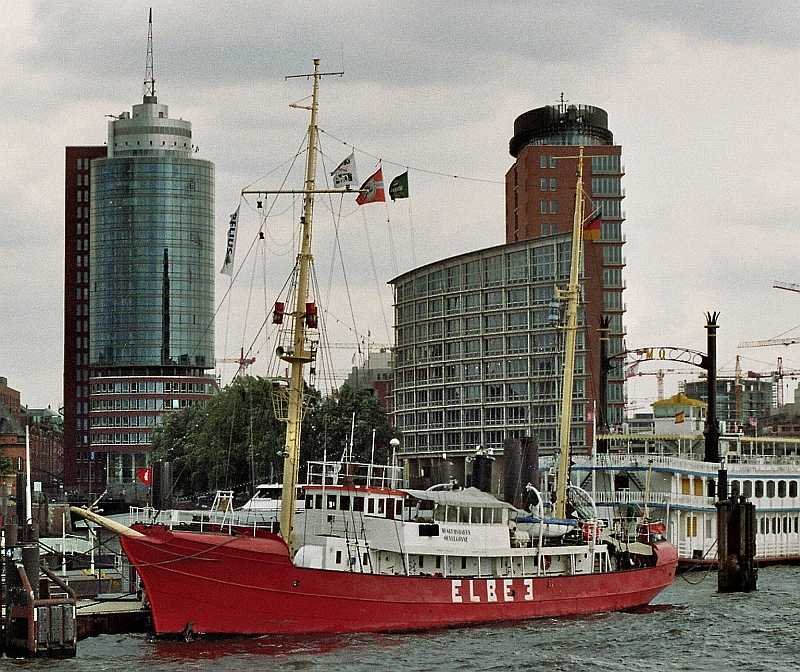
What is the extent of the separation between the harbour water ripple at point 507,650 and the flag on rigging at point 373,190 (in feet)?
56.9

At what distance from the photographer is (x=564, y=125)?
166m

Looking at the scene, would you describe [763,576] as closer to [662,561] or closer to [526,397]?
[662,561]

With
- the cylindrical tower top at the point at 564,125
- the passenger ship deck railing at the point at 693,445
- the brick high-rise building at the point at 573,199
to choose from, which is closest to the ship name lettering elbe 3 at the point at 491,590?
the passenger ship deck railing at the point at 693,445

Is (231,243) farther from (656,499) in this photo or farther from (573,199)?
(573,199)

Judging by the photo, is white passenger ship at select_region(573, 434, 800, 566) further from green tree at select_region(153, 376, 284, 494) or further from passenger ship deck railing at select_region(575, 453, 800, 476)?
green tree at select_region(153, 376, 284, 494)

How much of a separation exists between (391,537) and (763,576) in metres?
34.8

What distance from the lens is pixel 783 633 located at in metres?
56.7

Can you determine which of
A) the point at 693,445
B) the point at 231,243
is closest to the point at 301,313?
the point at 231,243

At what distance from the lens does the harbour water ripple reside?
47.8m

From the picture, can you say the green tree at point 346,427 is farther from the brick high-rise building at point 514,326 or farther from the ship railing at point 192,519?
the ship railing at point 192,519

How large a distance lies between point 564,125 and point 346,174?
4440 inches

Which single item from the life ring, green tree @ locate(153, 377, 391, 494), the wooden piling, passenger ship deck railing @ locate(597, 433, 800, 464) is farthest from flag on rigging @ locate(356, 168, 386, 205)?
green tree @ locate(153, 377, 391, 494)

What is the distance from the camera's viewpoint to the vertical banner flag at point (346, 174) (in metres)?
56.3

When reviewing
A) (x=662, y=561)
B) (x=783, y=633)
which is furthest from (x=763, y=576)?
(x=783, y=633)
